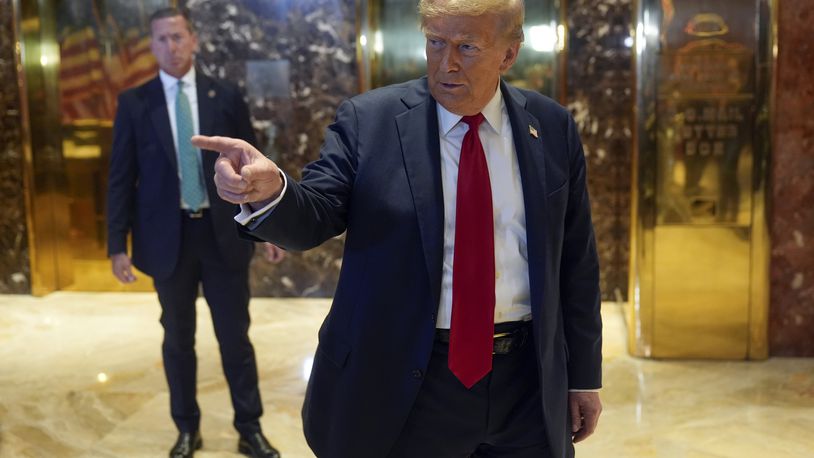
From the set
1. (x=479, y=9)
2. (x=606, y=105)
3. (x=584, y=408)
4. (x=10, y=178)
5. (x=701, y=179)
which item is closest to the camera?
(x=479, y=9)

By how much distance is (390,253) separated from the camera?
1777 mm

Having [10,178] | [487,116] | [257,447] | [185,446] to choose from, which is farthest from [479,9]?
[10,178]

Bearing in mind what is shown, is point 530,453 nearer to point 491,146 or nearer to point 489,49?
point 491,146

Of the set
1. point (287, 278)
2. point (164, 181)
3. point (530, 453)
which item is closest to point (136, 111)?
point (164, 181)

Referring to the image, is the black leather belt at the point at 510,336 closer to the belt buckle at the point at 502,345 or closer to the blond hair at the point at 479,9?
the belt buckle at the point at 502,345

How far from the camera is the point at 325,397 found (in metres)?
1.89

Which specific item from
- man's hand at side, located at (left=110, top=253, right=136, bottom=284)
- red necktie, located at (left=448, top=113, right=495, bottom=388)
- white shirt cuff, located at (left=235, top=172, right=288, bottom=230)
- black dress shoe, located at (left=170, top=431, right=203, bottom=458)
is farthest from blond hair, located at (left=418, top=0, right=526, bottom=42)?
black dress shoe, located at (left=170, top=431, right=203, bottom=458)

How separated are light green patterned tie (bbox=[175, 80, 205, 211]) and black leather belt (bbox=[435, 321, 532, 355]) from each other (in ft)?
5.75

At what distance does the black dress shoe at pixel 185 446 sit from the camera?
346cm

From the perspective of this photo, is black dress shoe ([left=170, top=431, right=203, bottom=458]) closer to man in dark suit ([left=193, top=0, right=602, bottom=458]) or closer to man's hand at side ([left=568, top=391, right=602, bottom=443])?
man in dark suit ([left=193, top=0, right=602, bottom=458])

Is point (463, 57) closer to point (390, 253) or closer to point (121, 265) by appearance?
point (390, 253)

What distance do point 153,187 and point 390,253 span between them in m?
1.79

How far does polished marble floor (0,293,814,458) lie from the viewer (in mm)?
3641

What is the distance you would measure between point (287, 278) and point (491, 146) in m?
4.35
